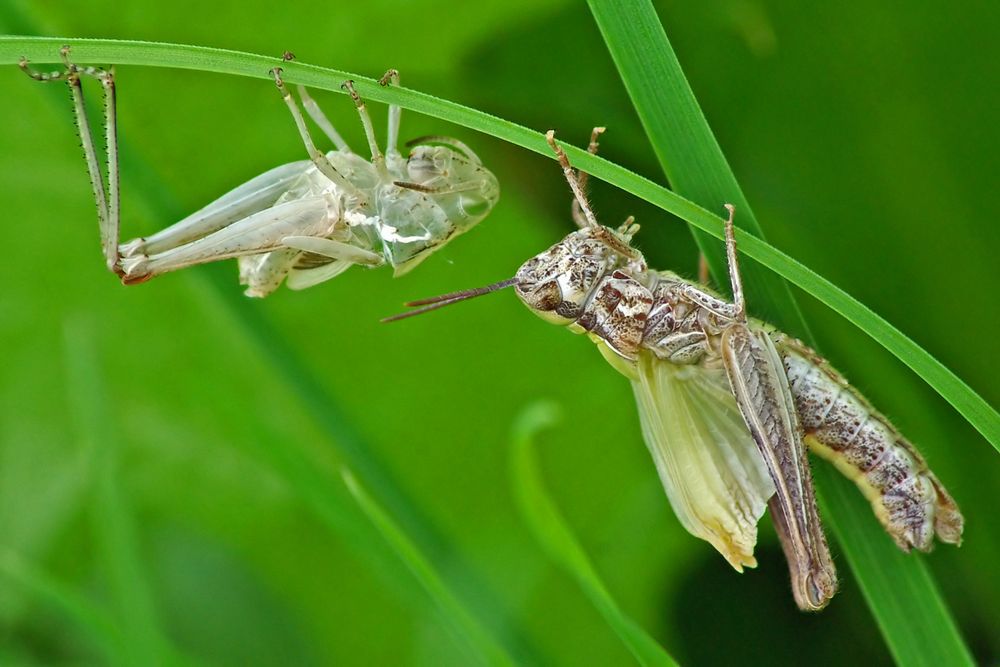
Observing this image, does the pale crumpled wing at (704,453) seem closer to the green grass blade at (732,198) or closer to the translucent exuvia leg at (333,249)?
the green grass blade at (732,198)

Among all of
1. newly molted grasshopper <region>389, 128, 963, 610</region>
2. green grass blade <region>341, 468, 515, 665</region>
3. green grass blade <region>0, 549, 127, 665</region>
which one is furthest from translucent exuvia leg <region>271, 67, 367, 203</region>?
green grass blade <region>0, 549, 127, 665</region>

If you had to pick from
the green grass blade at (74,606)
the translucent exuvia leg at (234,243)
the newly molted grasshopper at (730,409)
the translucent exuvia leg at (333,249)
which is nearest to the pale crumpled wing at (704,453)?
the newly molted grasshopper at (730,409)

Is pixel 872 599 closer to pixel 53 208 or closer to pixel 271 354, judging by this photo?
pixel 271 354

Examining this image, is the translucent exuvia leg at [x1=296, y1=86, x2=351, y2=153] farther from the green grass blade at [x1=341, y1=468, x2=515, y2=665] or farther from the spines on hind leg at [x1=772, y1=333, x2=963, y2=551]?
the spines on hind leg at [x1=772, y1=333, x2=963, y2=551]

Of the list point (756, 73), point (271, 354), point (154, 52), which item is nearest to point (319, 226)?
point (271, 354)

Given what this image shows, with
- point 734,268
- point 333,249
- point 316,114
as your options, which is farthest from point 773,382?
point 316,114

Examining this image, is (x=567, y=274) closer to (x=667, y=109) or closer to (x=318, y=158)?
(x=667, y=109)
